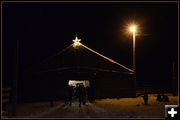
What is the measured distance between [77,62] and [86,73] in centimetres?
112

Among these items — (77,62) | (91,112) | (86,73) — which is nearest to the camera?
(91,112)

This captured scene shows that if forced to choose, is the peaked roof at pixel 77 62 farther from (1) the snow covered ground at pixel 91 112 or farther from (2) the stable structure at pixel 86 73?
(1) the snow covered ground at pixel 91 112

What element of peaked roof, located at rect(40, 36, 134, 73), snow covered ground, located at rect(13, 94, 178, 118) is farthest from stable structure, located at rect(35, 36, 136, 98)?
snow covered ground, located at rect(13, 94, 178, 118)

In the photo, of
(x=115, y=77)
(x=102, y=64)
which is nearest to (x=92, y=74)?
(x=102, y=64)

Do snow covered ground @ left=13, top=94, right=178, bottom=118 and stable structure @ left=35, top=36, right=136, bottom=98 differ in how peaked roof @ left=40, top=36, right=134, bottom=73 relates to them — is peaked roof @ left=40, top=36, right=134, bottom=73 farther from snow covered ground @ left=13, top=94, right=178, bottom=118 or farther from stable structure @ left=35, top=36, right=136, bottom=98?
snow covered ground @ left=13, top=94, right=178, bottom=118

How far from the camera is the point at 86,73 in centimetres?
2778

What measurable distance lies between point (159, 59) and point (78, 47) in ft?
103

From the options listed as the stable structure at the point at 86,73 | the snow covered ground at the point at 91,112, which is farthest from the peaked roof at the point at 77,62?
the snow covered ground at the point at 91,112

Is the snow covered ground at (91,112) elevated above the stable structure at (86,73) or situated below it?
below

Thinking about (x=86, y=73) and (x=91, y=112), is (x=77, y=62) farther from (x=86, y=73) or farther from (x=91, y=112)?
(x=91, y=112)

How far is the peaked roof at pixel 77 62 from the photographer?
27.3 meters

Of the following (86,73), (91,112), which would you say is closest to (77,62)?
(86,73)

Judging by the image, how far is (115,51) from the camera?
53.8 metres

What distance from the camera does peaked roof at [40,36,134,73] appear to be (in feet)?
89.5
